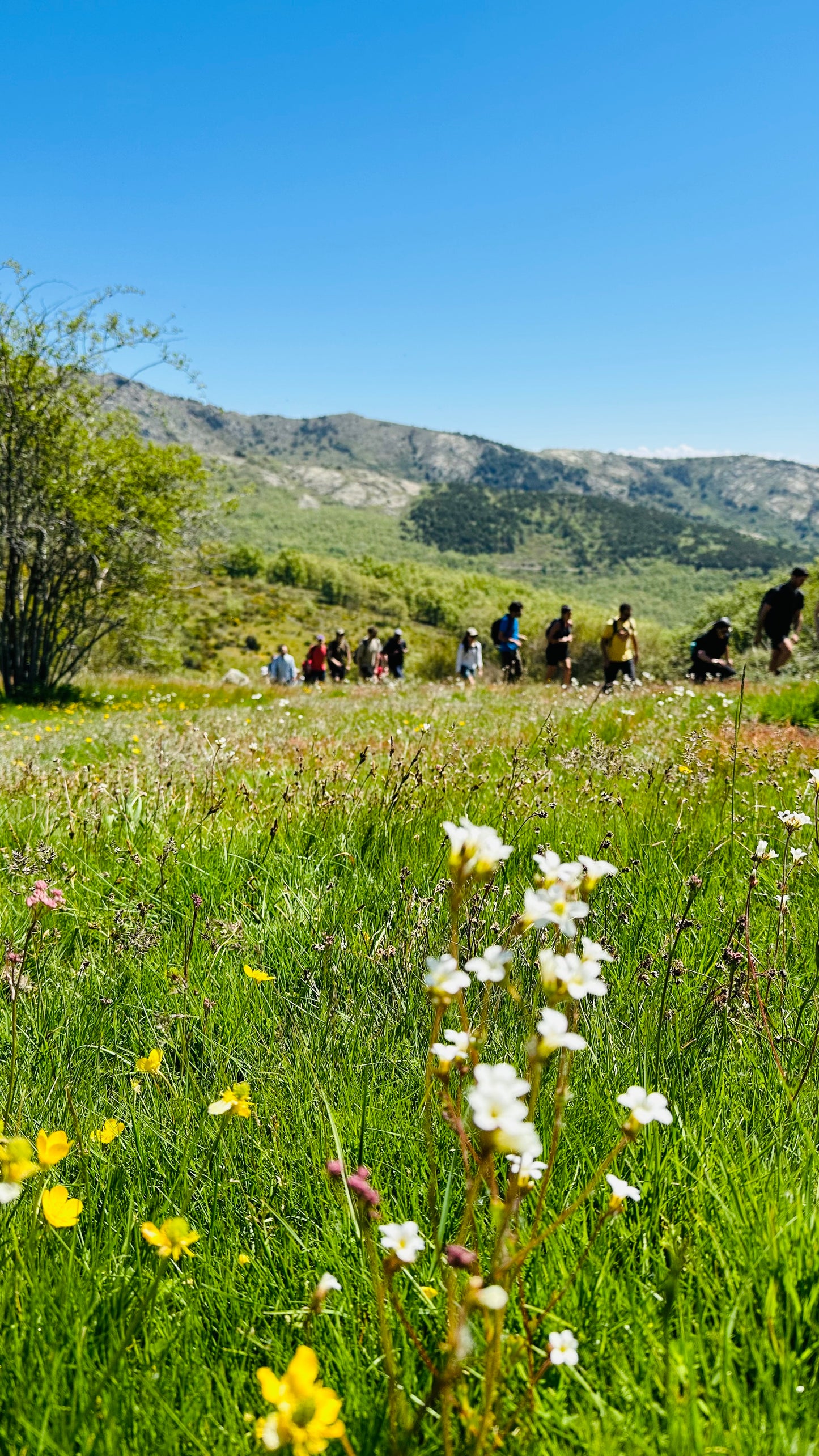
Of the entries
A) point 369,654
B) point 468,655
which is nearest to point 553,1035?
point 468,655

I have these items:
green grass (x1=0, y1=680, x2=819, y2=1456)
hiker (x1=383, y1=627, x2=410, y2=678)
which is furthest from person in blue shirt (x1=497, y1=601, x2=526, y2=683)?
green grass (x1=0, y1=680, x2=819, y2=1456)


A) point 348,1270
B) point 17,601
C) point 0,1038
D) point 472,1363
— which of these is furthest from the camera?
point 17,601

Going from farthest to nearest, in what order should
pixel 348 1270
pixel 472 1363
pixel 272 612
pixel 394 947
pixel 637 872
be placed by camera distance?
pixel 272 612 < pixel 637 872 < pixel 394 947 < pixel 348 1270 < pixel 472 1363

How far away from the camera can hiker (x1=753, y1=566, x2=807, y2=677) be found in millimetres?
13867

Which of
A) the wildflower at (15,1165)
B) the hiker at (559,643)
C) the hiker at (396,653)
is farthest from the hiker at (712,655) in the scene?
the wildflower at (15,1165)

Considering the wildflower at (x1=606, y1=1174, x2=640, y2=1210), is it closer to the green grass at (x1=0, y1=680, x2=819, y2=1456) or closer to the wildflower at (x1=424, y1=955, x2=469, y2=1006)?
the green grass at (x1=0, y1=680, x2=819, y2=1456)

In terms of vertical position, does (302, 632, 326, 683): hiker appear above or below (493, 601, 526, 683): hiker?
below

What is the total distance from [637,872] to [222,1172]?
84.9 inches

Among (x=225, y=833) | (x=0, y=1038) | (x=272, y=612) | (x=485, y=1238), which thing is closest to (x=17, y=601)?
(x=225, y=833)

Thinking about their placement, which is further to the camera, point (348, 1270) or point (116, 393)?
point (116, 393)

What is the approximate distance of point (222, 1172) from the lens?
1729 millimetres

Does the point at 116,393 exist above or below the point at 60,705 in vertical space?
above

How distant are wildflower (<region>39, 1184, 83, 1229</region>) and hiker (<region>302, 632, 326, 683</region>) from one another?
19.4 m

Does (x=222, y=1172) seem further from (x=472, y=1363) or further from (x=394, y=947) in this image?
(x=394, y=947)
